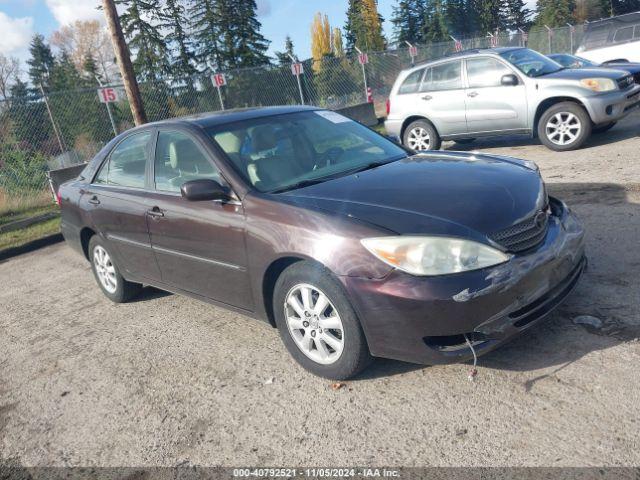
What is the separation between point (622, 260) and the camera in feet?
13.4

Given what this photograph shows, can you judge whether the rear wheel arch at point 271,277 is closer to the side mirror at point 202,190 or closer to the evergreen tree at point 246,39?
the side mirror at point 202,190

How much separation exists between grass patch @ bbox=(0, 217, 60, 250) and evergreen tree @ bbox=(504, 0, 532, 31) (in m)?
73.5

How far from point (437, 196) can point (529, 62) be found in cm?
699

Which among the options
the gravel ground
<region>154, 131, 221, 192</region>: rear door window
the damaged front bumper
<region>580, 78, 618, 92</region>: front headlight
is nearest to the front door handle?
<region>154, 131, 221, 192</region>: rear door window

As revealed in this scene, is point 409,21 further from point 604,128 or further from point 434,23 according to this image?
point 604,128

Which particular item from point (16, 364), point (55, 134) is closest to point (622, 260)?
point (16, 364)

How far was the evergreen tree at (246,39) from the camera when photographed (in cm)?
4447

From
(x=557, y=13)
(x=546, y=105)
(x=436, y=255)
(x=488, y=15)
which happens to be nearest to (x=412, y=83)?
(x=546, y=105)

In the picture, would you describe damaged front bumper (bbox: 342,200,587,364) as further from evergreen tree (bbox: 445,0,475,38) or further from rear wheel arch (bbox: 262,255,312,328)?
evergreen tree (bbox: 445,0,475,38)

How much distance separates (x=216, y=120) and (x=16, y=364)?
8.15 ft

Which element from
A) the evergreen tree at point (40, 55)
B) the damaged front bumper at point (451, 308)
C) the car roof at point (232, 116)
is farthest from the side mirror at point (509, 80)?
the evergreen tree at point (40, 55)

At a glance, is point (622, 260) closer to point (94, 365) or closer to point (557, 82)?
point (94, 365)

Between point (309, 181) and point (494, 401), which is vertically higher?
point (309, 181)

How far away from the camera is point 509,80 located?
28.5 ft
